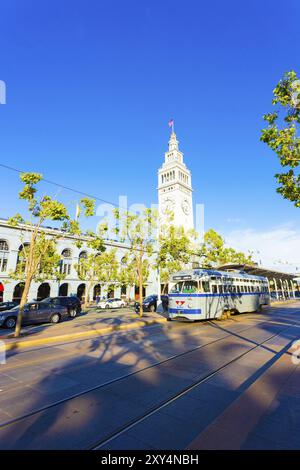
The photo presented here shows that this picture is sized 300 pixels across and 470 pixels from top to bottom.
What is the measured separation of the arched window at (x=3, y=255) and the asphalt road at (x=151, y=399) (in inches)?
1145

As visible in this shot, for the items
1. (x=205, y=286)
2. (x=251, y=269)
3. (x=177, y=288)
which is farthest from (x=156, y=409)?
(x=251, y=269)

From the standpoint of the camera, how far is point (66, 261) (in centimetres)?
4162

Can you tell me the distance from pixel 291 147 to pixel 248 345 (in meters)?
8.11

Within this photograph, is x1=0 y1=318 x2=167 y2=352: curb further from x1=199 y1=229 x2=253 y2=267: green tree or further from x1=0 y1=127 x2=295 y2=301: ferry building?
x1=199 y1=229 x2=253 y2=267: green tree

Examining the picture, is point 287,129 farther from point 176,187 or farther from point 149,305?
point 176,187

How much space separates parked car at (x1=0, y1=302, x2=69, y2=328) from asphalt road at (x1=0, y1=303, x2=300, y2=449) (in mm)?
7761

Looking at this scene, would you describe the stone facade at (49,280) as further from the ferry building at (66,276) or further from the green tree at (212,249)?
the green tree at (212,249)

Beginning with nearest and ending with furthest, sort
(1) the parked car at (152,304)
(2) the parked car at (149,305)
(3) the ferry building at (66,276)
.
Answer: (1) the parked car at (152,304)
(2) the parked car at (149,305)
(3) the ferry building at (66,276)

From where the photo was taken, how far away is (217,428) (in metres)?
3.97

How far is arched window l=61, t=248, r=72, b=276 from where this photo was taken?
1623 inches

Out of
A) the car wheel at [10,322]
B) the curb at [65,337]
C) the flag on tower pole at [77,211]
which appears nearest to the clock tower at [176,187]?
the flag on tower pole at [77,211]

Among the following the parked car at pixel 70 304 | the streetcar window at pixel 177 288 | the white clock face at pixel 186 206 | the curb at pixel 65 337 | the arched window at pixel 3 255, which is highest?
the white clock face at pixel 186 206

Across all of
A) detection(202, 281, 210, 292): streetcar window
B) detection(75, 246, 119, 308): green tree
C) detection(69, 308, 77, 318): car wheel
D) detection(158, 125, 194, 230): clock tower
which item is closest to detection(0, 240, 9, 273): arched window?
detection(75, 246, 119, 308): green tree

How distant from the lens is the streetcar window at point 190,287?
16.1 m
